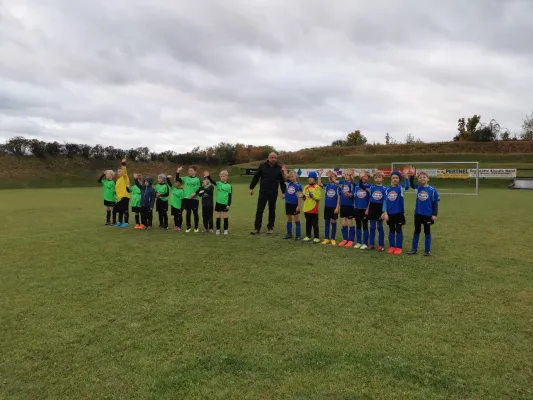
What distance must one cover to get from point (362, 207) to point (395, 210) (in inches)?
32.0

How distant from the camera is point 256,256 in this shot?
7.97 meters

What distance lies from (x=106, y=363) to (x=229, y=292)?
2.22 meters

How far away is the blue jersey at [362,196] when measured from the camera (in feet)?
29.7

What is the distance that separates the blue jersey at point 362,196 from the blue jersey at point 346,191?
0.19 metres

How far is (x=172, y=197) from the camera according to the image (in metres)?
11.8

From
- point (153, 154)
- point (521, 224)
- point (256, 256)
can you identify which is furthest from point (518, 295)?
point (153, 154)

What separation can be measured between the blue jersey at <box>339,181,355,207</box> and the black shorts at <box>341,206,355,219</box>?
0.26 ft

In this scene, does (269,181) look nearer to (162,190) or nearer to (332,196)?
(332,196)

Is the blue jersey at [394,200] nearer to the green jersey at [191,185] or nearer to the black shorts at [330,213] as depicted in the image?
the black shorts at [330,213]

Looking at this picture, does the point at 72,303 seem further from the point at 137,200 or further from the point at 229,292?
the point at 137,200

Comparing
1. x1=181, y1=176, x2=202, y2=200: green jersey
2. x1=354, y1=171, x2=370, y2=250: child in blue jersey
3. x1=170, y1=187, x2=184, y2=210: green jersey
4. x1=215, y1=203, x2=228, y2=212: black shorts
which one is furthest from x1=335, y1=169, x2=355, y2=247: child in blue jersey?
x1=170, y1=187, x2=184, y2=210: green jersey

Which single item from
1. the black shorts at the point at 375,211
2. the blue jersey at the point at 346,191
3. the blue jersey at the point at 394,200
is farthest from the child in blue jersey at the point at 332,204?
the blue jersey at the point at 394,200

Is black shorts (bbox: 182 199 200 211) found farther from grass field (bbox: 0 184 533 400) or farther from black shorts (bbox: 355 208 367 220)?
black shorts (bbox: 355 208 367 220)

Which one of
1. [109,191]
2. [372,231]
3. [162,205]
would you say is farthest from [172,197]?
[372,231]
